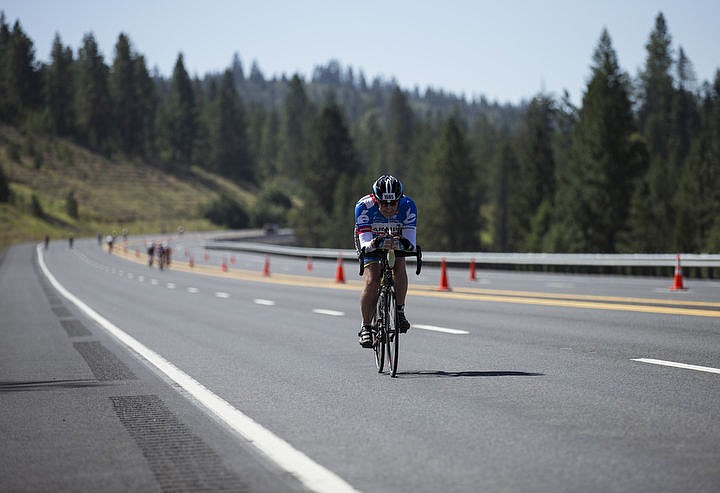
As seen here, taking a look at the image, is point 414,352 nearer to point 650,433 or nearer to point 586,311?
point 650,433

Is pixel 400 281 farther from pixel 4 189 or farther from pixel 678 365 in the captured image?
pixel 4 189

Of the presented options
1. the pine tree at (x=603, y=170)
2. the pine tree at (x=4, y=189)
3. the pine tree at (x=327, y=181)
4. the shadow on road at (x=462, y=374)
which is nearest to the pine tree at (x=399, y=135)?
the pine tree at (x=327, y=181)

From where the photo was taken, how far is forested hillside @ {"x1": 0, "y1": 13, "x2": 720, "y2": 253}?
73062 mm

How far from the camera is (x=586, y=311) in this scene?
17688 mm

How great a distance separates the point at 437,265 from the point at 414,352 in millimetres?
40589

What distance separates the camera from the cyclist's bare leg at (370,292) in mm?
9625

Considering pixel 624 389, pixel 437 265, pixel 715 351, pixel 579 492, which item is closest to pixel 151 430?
pixel 579 492

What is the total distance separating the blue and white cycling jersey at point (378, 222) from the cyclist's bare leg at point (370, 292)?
27 cm

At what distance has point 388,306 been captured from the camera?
9.53 m

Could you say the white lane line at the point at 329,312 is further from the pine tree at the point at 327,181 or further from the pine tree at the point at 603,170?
the pine tree at the point at 327,181

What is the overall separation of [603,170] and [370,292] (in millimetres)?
65991

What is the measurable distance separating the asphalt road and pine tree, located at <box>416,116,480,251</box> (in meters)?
88.5

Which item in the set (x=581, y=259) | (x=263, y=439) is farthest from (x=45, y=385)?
(x=581, y=259)

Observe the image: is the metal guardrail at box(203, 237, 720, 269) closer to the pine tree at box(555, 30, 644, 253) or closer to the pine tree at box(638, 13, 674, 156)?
the pine tree at box(555, 30, 644, 253)
